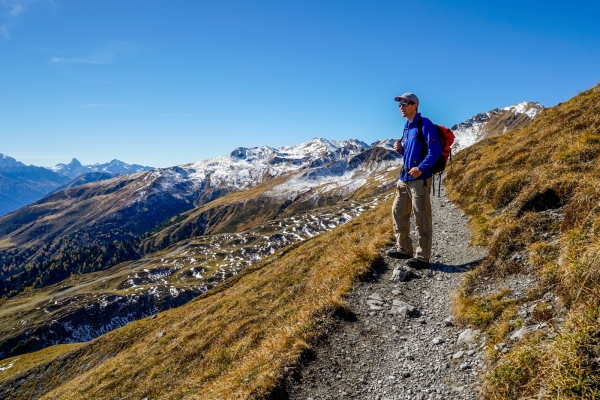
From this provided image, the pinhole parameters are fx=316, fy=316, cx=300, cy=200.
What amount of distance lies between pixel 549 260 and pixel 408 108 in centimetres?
632

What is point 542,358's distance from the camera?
512 centimetres

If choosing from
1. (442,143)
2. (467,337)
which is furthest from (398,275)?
(442,143)

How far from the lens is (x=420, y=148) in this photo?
1125 centimetres

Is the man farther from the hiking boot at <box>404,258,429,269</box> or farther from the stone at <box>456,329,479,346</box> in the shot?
the stone at <box>456,329,479,346</box>

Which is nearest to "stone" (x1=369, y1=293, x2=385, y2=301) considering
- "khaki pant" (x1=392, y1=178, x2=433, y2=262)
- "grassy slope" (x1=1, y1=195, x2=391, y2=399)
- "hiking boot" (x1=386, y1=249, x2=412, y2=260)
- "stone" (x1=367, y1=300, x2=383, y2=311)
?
"stone" (x1=367, y1=300, x2=383, y2=311)

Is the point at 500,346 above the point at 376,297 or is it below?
above

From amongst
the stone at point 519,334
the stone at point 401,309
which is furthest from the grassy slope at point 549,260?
the stone at point 401,309

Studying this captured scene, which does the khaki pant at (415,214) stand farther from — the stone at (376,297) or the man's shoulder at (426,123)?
the stone at (376,297)

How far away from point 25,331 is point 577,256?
744ft

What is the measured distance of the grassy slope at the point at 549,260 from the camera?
190 inches

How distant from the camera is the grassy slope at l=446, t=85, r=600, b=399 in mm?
4832

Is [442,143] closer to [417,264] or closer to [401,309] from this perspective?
[417,264]

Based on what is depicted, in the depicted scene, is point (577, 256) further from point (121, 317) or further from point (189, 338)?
point (121, 317)

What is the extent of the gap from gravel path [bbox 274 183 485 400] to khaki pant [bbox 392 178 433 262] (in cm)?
98
